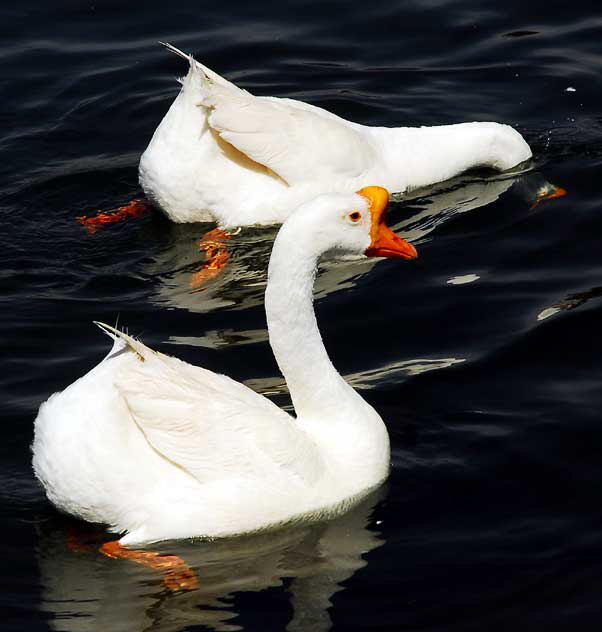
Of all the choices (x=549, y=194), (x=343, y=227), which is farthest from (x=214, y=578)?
(x=549, y=194)

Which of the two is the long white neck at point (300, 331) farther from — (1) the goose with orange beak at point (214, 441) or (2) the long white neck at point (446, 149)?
(2) the long white neck at point (446, 149)

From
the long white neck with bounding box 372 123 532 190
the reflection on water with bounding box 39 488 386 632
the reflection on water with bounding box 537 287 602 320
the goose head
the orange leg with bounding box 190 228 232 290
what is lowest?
the reflection on water with bounding box 39 488 386 632

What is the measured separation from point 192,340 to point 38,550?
2.00 metres

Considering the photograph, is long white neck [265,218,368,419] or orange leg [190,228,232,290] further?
orange leg [190,228,232,290]

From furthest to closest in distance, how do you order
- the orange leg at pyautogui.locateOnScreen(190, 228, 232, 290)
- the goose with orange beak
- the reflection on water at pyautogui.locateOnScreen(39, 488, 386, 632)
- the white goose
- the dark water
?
the white goose → the orange leg at pyautogui.locateOnScreen(190, 228, 232, 290) → the goose with orange beak → the dark water → the reflection on water at pyautogui.locateOnScreen(39, 488, 386, 632)

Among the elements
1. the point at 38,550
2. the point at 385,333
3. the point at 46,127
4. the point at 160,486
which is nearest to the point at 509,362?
the point at 385,333

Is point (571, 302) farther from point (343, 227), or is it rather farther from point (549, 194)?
point (343, 227)

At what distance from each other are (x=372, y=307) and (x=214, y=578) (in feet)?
8.82

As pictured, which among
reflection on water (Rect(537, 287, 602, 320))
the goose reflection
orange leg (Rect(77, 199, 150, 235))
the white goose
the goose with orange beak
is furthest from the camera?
orange leg (Rect(77, 199, 150, 235))

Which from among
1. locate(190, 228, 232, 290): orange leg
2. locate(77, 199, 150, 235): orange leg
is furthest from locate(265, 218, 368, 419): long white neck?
locate(77, 199, 150, 235): orange leg

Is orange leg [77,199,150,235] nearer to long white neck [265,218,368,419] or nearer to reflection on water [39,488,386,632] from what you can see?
long white neck [265,218,368,419]

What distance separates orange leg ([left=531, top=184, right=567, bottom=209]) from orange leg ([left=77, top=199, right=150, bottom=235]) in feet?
8.99

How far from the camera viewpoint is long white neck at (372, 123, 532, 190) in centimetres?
971

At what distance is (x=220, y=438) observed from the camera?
19.9 feet
